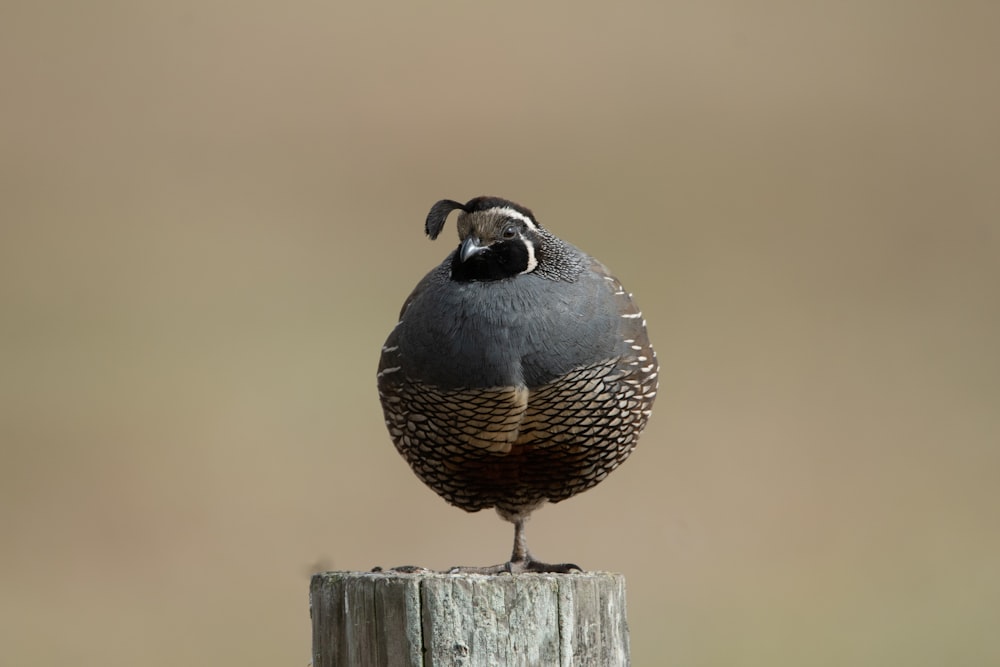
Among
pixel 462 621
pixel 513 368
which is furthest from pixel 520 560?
pixel 462 621

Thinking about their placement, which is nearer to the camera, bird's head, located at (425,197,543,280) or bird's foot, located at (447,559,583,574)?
bird's foot, located at (447,559,583,574)

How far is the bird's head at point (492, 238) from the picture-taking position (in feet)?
14.7

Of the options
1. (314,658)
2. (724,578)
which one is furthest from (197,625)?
(314,658)

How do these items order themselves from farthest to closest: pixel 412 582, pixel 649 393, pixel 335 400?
pixel 335 400 → pixel 649 393 → pixel 412 582

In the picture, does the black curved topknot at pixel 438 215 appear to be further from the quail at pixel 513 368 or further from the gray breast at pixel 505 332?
the gray breast at pixel 505 332

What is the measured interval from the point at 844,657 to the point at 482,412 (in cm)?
410

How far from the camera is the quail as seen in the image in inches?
174

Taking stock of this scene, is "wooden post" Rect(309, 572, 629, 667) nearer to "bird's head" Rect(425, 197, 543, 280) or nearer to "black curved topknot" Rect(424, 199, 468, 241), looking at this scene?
"bird's head" Rect(425, 197, 543, 280)

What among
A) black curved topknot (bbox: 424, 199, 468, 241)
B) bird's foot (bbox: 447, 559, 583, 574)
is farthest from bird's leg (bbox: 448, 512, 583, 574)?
black curved topknot (bbox: 424, 199, 468, 241)

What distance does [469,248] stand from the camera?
14.6 ft

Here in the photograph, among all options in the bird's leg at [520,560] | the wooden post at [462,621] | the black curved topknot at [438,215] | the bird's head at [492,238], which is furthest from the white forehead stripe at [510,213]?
the wooden post at [462,621]

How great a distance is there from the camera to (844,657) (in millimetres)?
7863

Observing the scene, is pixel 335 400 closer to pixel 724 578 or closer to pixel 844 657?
pixel 724 578

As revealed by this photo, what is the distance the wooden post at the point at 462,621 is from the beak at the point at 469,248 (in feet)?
4.35
